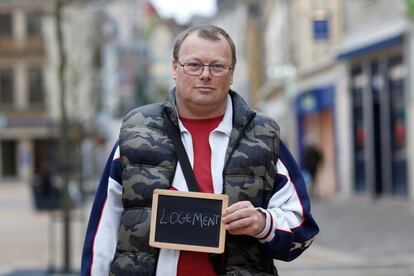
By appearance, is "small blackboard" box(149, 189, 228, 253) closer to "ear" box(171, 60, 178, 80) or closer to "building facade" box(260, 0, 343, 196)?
"ear" box(171, 60, 178, 80)

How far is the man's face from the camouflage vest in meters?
0.09

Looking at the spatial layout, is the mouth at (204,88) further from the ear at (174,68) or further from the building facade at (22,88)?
the building facade at (22,88)

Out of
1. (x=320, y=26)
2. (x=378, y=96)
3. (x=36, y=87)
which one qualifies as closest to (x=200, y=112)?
(x=378, y=96)

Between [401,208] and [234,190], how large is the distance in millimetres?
18317

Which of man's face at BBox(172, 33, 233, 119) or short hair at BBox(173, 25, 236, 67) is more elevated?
short hair at BBox(173, 25, 236, 67)

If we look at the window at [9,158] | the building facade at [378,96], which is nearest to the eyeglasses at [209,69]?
the building facade at [378,96]

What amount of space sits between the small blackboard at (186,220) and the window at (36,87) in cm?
5906

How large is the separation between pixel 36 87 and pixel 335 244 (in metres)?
50.2

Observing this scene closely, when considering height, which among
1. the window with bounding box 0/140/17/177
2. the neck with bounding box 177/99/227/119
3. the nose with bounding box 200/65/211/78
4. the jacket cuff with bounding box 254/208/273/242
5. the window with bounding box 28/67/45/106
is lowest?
the window with bounding box 0/140/17/177

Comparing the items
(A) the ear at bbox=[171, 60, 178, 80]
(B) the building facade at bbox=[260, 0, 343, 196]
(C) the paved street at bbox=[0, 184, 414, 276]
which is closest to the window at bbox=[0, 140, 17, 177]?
(B) the building facade at bbox=[260, 0, 343, 196]

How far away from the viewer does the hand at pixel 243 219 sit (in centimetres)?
309

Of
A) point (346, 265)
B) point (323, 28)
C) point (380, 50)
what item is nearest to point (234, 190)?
point (346, 265)

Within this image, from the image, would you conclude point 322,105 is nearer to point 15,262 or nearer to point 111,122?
point 15,262

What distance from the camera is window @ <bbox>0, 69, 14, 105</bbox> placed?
2431 inches
